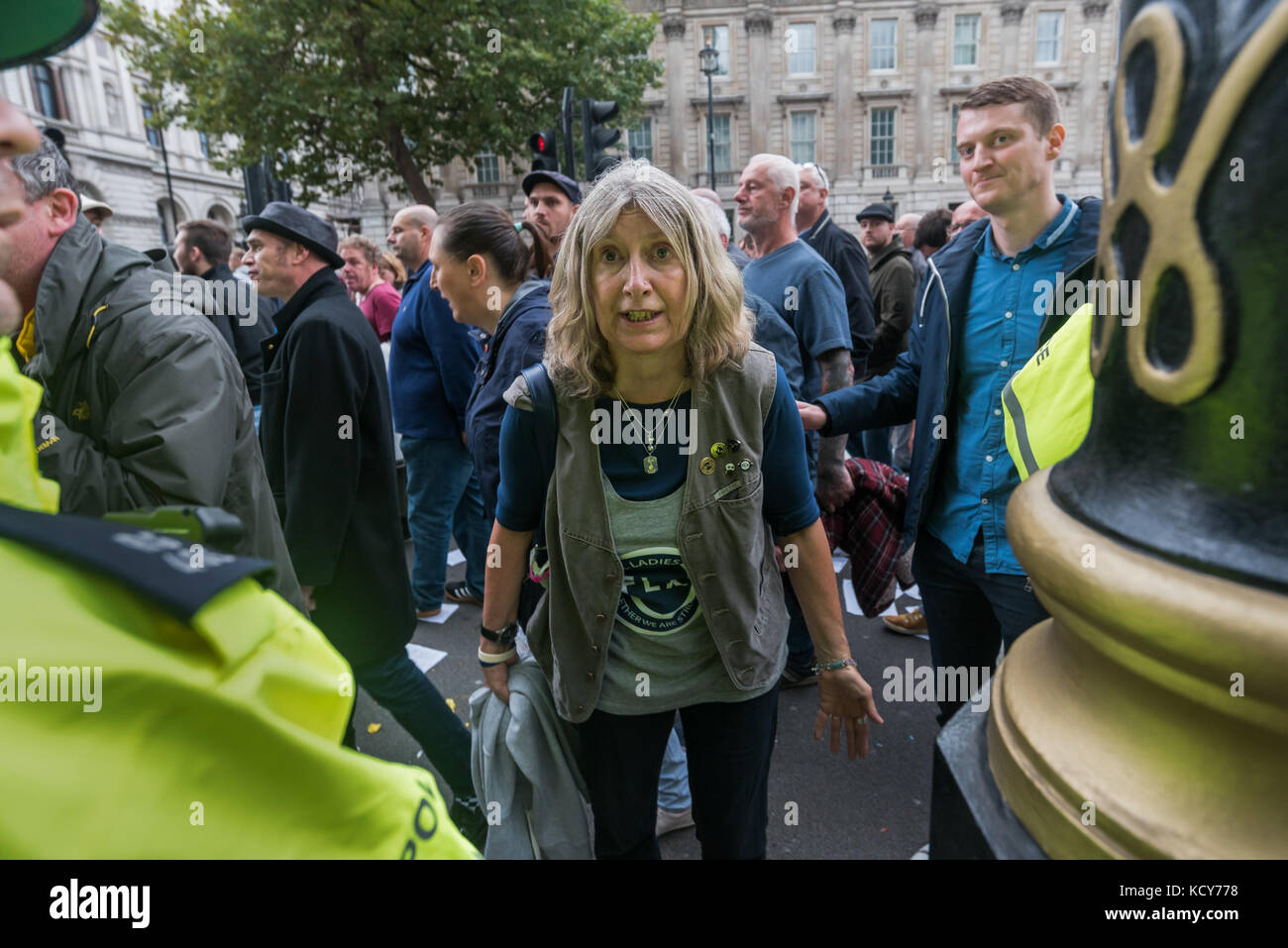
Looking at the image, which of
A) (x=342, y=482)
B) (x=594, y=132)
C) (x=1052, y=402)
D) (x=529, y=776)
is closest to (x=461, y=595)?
(x=342, y=482)

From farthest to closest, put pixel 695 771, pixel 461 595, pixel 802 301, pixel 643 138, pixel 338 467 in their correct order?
pixel 643 138 < pixel 461 595 < pixel 802 301 < pixel 338 467 < pixel 695 771

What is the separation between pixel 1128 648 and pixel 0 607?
867mm

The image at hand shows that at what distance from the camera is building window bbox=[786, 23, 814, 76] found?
3266 centimetres

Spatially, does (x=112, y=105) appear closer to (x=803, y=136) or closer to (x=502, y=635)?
(x=803, y=136)

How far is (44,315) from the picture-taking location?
187 centimetres

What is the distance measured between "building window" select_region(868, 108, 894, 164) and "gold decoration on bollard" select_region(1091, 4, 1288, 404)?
36.8m

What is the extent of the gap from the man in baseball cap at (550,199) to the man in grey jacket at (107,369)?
2.35m

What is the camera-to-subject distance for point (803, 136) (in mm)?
33562

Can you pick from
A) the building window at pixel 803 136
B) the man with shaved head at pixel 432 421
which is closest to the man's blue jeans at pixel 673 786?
the man with shaved head at pixel 432 421

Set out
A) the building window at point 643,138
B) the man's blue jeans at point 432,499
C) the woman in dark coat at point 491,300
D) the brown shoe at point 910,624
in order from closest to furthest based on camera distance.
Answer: the woman in dark coat at point 491,300
the brown shoe at point 910,624
the man's blue jeans at point 432,499
the building window at point 643,138

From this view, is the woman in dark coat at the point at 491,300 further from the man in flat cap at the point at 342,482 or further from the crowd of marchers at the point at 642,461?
the man in flat cap at the point at 342,482

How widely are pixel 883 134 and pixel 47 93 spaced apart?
34.8m

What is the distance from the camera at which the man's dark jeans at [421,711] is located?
2.92 metres
